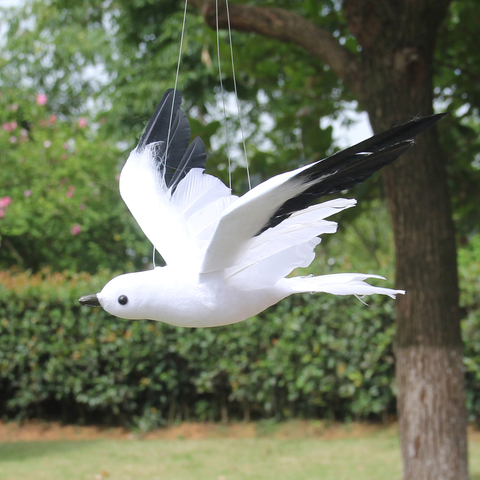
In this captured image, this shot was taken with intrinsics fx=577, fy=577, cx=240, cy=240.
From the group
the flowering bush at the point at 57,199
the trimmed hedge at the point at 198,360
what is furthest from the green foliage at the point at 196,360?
the flowering bush at the point at 57,199

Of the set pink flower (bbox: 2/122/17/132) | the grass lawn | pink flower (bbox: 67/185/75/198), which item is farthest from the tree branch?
pink flower (bbox: 2/122/17/132)

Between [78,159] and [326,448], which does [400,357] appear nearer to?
[326,448]

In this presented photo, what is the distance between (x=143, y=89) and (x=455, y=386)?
5.45m

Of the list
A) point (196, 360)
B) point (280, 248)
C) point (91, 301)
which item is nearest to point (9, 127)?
point (196, 360)

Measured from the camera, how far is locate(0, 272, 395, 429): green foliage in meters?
5.69

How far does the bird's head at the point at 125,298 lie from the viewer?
1276 millimetres

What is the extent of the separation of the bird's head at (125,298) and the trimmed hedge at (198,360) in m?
4.52

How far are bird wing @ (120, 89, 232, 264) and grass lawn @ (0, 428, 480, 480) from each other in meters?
3.61

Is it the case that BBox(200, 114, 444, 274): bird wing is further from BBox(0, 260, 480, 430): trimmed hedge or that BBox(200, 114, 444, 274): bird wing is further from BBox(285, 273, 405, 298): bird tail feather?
BBox(0, 260, 480, 430): trimmed hedge

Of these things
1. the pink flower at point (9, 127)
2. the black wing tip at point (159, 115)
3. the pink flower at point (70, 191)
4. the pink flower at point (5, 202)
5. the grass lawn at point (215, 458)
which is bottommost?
the grass lawn at point (215, 458)

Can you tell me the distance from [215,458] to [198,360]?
3.71ft

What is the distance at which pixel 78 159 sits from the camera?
921cm

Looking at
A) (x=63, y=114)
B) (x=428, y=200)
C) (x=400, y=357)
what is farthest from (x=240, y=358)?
(x=63, y=114)

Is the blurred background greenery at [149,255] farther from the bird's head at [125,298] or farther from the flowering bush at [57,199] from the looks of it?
the bird's head at [125,298]
